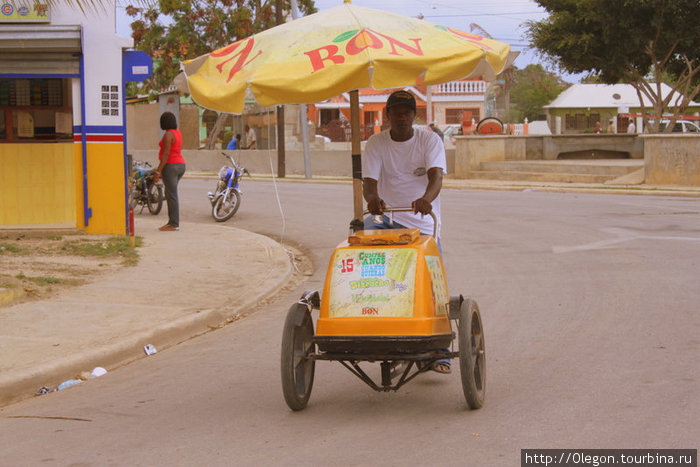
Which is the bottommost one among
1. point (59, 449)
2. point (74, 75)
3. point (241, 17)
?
point (59, 449)

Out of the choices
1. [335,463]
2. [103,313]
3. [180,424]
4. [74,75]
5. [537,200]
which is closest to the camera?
[335,463]

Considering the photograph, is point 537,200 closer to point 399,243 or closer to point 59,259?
point 59,259

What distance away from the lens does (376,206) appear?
6.36 meters

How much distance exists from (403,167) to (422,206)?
0.52 meters

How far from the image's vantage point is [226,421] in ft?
18.6

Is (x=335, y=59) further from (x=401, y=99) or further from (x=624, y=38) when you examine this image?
(x=624, y=38)

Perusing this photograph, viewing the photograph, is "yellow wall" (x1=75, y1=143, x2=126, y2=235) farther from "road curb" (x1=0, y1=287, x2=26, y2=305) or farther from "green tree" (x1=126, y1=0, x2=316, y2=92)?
"green tree" (x1=126, y1=0, x2=316, y2=92)

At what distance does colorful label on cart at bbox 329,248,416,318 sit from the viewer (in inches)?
219

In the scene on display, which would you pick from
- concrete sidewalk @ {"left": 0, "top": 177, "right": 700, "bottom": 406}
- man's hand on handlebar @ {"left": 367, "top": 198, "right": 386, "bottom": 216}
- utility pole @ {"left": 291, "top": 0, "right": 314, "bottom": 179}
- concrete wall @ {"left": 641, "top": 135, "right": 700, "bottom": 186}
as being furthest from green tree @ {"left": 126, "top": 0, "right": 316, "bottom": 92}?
man's hand on handlebar @ {"left": 367, "top": 198, "right": 386, "bottom": 216}

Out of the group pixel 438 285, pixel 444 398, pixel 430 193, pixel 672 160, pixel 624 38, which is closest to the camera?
pixel 438 285

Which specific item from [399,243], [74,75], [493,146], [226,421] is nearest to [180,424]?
[226,421]

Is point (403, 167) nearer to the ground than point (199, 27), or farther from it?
nearer to the ground

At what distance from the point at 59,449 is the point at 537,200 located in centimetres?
1706

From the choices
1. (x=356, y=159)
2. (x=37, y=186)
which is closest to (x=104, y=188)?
(x=37, y=186)
